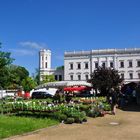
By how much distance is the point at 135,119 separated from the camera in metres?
19.9

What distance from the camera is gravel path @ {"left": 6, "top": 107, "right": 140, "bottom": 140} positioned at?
13.8 m

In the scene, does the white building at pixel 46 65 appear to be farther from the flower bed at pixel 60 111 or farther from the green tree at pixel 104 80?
the flower bed at pixel 60 111

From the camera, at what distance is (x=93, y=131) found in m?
15.3

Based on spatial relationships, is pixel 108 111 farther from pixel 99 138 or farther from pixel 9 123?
pixel 99 138

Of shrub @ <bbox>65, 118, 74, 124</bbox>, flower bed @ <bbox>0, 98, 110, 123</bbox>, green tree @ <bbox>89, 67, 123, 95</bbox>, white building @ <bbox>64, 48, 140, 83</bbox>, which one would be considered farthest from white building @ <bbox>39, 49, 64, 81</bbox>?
shrub @ <bbox>65, 118, 74, 124</bbox>

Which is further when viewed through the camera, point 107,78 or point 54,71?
point 54,71

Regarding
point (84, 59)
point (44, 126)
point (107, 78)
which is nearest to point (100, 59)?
point (84, 59)

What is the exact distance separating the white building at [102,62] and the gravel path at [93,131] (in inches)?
3384

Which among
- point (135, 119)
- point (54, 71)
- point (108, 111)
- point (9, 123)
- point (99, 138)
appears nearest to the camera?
point (99, 138)

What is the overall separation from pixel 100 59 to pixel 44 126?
91933 millimetres

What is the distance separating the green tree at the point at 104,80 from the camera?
43.6 meters

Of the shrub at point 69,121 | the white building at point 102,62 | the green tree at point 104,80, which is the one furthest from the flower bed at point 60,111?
the white building at point 102,62

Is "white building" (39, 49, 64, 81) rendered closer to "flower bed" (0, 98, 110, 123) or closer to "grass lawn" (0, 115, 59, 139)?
"flower bed" (0, 98, 110, 123)

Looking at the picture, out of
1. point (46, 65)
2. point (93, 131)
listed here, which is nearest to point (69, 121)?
point (93, 131)
